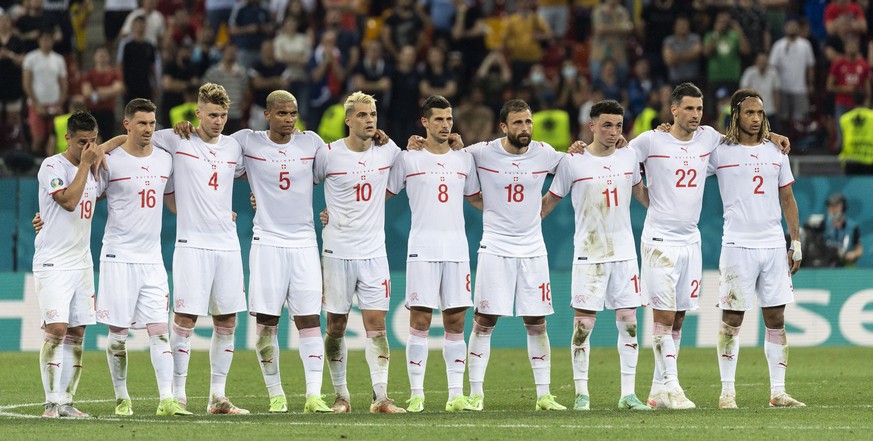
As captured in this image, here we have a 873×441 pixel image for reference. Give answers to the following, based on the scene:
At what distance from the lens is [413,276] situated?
14117mm

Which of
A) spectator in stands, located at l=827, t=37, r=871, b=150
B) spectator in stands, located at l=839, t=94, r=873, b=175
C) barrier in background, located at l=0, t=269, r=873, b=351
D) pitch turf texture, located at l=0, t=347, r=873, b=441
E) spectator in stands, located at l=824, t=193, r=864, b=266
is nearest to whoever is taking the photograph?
pitch turf texture, located at l=0, t=347, r=873, b=441

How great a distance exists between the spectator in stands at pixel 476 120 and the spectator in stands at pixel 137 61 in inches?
205

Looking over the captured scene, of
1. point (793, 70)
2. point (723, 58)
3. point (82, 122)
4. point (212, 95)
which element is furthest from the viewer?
point (723, 58)

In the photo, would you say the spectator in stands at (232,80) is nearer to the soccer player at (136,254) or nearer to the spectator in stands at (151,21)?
the spectator in stands at (151,21)

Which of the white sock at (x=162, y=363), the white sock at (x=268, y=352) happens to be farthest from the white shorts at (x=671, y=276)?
the white sock at (x=162, y=363)

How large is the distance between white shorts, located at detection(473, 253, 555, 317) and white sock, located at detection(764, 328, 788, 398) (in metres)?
2.18

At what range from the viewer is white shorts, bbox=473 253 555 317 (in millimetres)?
14102

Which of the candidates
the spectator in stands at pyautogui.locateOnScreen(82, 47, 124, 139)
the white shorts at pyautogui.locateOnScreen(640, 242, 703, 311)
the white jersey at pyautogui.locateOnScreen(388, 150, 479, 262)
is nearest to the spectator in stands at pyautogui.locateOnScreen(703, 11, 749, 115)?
the spectator in stands at pyautogui.locateOnScreen(82, 47, 124, 139)

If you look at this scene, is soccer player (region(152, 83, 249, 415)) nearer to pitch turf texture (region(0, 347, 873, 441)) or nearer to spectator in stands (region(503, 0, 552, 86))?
pitch turf texture (region(0, 347, 873, 441))

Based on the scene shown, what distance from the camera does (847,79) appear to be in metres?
25.0

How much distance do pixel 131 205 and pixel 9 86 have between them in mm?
12194

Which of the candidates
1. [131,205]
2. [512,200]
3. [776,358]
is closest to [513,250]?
[512,200]

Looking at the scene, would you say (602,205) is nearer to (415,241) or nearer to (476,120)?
(415,241)

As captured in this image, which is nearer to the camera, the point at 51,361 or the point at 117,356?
the point at 51,361
